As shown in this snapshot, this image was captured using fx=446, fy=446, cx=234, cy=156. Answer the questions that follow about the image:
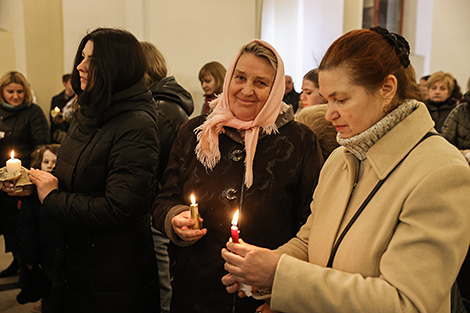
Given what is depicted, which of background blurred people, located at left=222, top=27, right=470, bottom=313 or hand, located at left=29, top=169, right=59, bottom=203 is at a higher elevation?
background blurred people, located at left=222, top=27, right=470, bottom=313

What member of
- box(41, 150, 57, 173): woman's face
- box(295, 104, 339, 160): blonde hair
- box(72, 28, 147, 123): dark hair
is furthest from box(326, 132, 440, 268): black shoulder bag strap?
box(41, 150, 57, 173): woman's face

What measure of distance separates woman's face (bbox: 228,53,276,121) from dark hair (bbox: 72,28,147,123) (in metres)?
0.53

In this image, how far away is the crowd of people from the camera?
1125mm

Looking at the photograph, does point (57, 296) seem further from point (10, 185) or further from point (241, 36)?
point (241, 36)

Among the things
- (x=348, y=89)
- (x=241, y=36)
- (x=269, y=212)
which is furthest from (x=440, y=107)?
(x=348, y=89)

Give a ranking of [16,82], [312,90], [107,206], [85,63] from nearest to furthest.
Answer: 1. [107,206]
2. [85,63]
3. [312,90]
4. [16,82]

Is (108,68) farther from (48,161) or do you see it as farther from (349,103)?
(48,161)

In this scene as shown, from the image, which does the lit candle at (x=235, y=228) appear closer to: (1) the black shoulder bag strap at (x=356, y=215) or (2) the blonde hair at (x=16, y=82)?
(1) the black shoulder bag strap at (x=356, y=215)

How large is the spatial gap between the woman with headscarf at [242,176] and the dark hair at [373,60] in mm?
640

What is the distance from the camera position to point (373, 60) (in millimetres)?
1229

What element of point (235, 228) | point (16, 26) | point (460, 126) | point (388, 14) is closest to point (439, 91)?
point (460, 126)

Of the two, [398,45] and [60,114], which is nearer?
[398,45]

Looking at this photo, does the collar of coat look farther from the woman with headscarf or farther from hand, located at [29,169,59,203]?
hand, located at [29,169,59,203]

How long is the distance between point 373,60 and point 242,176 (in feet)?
2.62
